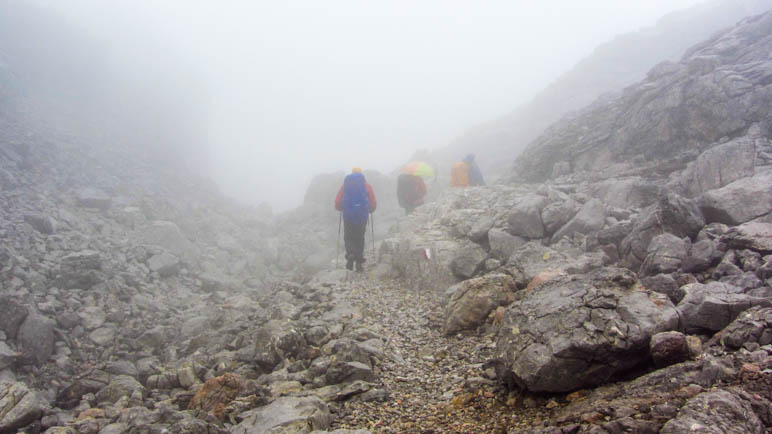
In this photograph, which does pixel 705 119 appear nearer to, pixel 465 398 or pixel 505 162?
pixel 465 398

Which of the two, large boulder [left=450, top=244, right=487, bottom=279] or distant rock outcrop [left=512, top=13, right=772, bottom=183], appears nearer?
large boulder [left=450, top=244, right=487, bottom=279]

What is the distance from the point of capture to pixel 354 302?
33.1 ft

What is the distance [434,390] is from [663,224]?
16.2 feet

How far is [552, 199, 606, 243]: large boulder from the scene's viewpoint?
944cm

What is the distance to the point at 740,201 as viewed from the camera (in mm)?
7547

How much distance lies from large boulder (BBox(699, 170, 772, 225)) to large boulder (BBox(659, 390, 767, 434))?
5.45 m

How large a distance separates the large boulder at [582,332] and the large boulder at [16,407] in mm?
6356

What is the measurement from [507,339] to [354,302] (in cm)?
532

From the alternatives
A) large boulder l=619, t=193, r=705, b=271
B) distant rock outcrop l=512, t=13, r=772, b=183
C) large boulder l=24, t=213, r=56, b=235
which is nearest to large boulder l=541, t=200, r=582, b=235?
large boulder l=619, t=193, r=705, b=271

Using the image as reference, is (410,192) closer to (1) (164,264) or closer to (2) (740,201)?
(1) (164,264)

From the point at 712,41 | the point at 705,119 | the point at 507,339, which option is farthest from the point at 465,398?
the point at 712,41

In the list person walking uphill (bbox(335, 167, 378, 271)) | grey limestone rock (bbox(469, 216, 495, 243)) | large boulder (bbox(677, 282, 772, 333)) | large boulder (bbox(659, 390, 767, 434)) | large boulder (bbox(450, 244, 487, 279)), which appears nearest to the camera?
large boulder (bbox(659, 390, 767, 434))

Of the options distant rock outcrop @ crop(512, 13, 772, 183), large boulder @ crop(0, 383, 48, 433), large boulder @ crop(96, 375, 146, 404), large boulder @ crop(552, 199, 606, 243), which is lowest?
large boulder @ crop(96, 375, 146, 404)

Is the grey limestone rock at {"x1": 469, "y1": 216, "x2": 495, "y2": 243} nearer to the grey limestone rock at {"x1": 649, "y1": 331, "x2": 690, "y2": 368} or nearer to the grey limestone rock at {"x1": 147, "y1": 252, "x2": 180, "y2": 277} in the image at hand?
the grey limestone rock at {"x1": 649, "y1": 331, "x2": 690, "y2": 368}
